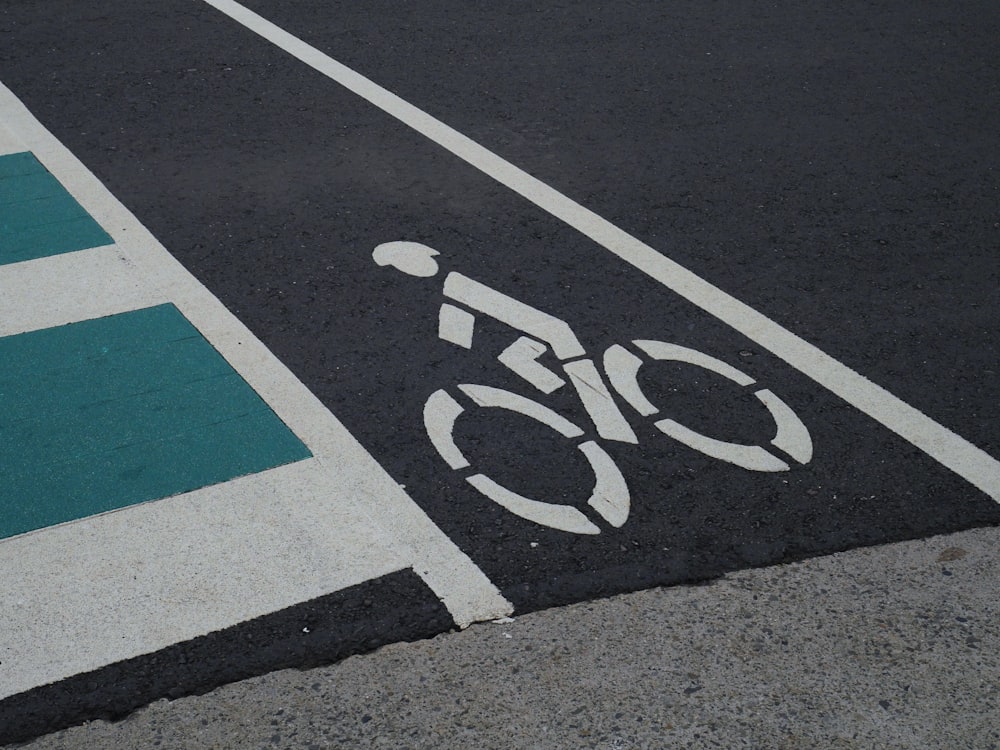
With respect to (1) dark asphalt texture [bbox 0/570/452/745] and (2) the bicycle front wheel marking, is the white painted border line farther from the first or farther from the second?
(2) the bicycle front wheel marking

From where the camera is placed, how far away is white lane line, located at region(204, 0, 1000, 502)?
443cm

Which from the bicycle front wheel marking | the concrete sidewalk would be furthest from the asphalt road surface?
the concrete sidewalk

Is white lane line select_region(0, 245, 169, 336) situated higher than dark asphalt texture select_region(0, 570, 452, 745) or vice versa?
dark asphalt texture select_region(0, 570, 452, 745)

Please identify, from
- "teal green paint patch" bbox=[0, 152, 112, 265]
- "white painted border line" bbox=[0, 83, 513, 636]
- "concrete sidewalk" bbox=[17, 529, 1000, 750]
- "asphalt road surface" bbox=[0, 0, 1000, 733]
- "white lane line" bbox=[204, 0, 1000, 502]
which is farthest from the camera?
"teal green paint patch" bbox=[0, 152, 112, 265]

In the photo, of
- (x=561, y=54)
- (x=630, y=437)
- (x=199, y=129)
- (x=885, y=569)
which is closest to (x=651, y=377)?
(x=630, y=437)

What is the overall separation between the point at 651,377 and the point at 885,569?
131cm

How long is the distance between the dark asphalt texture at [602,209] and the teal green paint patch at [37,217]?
11.5 inches

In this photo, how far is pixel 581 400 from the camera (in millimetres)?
4566

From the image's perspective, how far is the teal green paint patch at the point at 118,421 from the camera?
4.04 m

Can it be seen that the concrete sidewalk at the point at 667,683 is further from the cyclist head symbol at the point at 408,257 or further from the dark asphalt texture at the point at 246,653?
the cyclist head symbol at the point at 408,257

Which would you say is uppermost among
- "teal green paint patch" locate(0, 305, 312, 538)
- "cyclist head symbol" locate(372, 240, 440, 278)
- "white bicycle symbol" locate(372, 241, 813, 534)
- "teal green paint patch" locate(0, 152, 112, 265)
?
"white bicycle symbol" locate(372, 241, 813, 534)

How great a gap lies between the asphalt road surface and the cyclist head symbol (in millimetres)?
21

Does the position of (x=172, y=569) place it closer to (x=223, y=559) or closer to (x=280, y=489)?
(x=223, y=559)

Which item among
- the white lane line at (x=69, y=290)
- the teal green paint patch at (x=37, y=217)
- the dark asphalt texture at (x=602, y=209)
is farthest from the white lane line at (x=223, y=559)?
the teal green paint patch at (x=37, y=217)
